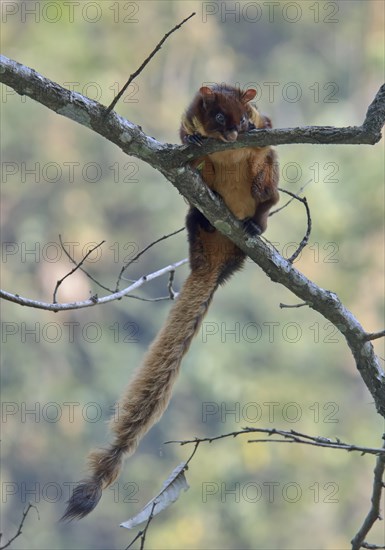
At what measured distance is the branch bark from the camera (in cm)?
211

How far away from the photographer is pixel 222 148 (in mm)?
2275

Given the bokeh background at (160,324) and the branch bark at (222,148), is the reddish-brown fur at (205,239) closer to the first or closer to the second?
the branch bark at (222,148)

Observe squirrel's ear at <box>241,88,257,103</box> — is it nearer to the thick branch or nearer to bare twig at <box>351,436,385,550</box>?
the thick branch

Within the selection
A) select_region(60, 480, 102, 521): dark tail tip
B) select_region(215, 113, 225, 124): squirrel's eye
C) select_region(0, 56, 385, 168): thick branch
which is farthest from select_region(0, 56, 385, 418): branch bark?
select_region(60, 480, 102, 521): dark tail tip

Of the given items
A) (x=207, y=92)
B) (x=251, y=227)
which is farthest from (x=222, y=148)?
(x=207, y=92)

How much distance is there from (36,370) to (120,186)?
270cm

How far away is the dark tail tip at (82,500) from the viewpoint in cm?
233

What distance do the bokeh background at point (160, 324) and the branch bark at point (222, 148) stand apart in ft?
22.0

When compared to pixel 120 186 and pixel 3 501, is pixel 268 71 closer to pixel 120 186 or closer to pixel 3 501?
pixel 120 186

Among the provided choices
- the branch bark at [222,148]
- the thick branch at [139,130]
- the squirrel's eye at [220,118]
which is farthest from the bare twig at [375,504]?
the squirrel's eye at [220,118]

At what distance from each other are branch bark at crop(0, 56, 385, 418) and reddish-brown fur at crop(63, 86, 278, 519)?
163 mm

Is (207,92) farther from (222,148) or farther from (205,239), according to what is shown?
(222,148)

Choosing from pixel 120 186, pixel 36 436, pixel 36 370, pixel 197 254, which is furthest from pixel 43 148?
pixel 197 254

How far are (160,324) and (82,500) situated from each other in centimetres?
778
